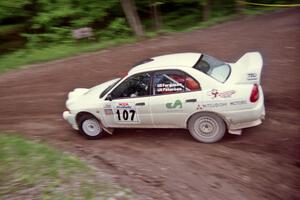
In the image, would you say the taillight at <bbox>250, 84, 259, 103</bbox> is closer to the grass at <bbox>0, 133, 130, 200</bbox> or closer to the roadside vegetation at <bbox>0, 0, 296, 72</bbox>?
the grass at <bbox>0, 133, 130, 200</bbox>

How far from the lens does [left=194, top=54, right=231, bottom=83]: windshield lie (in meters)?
8.30

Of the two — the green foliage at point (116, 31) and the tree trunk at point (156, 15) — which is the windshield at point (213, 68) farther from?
the tree trunk at point (156, 15)

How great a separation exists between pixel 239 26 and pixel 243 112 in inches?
376

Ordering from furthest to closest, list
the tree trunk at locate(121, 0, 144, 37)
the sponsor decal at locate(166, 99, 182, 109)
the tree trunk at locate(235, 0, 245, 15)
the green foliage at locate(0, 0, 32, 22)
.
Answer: the green foliage at locate(0, 0, 32, 22)
the tree trunk at locate(235, 0, 245, 15)
the tree trunk at locate(121, 0, 144, 37)
the sponsor decal at locate(166, 99, 182, 109)

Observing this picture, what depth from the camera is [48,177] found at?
6.74 m

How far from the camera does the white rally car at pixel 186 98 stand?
8023 millimetres

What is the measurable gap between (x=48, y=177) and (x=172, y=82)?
9.62 ft

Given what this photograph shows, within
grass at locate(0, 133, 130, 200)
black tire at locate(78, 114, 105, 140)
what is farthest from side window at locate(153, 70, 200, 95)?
grass at locate(0, 133, 130, 200)

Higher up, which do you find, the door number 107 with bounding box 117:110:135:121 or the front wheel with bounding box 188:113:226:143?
the door number 107 with bounding box 117:110:135:121

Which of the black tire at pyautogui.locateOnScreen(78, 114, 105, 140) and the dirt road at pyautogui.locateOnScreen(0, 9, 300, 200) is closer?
the dirt road at pyautogui.locateOnScreen(0, 9, 300, 200)

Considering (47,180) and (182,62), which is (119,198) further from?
(182,62)

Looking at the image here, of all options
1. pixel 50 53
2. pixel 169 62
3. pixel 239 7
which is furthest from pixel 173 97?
pixel 239 7

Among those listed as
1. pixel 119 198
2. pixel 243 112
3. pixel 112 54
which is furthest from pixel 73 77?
pixel 119 198

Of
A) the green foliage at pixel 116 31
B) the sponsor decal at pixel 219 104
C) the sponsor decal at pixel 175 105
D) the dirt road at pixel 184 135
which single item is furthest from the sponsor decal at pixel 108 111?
the green foliage at pixel 116 31
